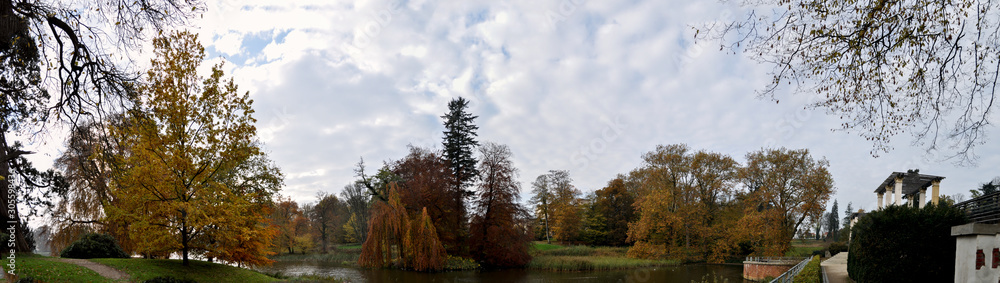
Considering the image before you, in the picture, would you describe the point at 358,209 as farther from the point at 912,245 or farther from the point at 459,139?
the point at 912,245

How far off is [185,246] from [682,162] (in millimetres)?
32738

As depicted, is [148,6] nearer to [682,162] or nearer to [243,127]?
[243,127]

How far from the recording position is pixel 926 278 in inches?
384

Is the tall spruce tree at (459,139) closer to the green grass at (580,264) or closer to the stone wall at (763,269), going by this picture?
the green grass at (580,264)

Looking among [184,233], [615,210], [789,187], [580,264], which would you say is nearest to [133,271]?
[184,233]

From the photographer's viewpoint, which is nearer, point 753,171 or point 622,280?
point 622,280

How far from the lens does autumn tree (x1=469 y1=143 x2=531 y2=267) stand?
99.9ft

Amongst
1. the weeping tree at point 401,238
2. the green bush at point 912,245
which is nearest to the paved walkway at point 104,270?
the weeping tree at point 401,238

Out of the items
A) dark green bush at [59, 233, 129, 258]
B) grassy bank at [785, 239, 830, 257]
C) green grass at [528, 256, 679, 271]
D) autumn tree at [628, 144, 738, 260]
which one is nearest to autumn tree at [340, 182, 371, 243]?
green grass at [528, 256, 679, 271]

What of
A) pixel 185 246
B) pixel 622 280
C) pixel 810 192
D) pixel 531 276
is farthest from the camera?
pixel 810 192

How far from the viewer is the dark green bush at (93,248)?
13.8 m

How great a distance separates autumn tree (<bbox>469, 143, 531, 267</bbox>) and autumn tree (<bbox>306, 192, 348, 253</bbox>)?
20.2 meters

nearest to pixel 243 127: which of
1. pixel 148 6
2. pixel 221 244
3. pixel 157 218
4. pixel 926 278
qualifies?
pixel 157 218

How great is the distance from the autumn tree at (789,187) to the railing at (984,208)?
22.9 m
